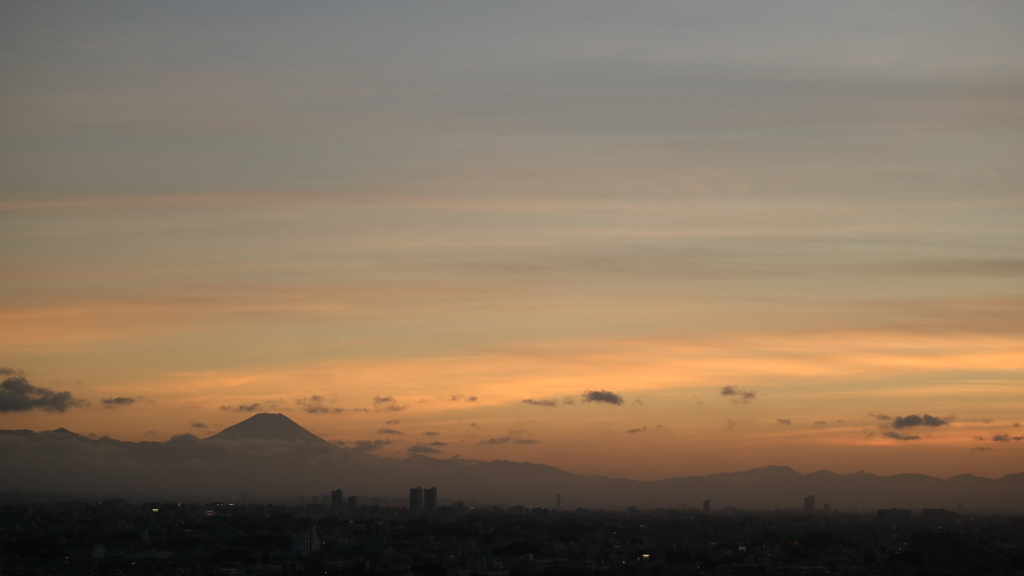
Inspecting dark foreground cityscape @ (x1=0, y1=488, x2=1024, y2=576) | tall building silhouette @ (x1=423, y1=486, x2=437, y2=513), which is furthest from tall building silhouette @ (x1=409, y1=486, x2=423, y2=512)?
dark foreground cityscape @ (x1=0, y1=488, x2=1024, y2=576)

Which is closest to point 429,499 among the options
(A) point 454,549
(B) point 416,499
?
(B) point 416,499

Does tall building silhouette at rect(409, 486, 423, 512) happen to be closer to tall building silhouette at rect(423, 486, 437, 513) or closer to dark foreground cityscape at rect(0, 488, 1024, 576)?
tall building silhouette at rect(423, 486, 437, 513)

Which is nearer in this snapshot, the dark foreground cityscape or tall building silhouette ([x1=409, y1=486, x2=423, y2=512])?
the dark foreground cityscape

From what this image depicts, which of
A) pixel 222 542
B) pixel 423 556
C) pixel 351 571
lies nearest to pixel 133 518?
pixel 222 542

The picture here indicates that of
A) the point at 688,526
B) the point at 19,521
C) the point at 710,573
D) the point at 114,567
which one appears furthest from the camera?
the point at 688,526

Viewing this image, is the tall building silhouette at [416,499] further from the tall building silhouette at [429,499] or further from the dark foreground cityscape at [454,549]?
the dark foreground cityscape at [454,549]

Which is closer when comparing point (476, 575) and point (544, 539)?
point (476, 575)

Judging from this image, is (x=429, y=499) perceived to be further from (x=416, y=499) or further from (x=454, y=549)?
(x=454, y=549)

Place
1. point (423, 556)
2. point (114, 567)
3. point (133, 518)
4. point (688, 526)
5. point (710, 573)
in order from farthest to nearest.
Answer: point (688, 526) → point (133, 518) → point (423, 556) → point (710, 573) → point (114, 567)

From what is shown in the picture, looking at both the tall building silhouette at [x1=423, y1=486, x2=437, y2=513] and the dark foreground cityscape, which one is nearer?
the dark foreground cityscape

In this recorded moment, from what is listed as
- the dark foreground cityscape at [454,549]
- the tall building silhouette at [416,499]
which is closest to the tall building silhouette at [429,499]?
the tall building silhouette at [416,499]

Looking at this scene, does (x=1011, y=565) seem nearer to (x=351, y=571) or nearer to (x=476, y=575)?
(x=476, y=575)
